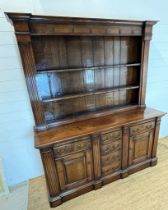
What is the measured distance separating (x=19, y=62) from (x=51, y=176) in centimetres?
134

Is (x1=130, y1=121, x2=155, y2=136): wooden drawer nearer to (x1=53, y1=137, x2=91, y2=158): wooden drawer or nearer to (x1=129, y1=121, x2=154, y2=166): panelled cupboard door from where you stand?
(x1=129, y1=121, x2=154, y2=166): panelled cupboard door

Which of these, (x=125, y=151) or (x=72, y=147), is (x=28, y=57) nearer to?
(x=72, y=147)

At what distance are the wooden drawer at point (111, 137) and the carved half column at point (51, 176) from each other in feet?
2.01

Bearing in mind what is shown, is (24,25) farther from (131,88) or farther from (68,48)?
(131,88)

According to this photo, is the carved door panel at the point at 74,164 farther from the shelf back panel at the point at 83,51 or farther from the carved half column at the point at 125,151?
the shelf back panel at the point at 83,51

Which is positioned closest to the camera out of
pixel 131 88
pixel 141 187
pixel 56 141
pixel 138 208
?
pixel 56 141

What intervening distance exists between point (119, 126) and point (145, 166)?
3.09 feet

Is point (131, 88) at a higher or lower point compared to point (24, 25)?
lower

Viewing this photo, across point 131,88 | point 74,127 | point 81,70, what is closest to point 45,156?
point 74,127

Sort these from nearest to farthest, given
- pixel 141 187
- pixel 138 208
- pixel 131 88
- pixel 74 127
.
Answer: pixel 138 208 → pixel 74 127 → pixel 141 187 → pixel 131 88

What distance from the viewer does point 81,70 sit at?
1.79 m

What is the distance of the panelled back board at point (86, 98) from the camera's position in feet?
4.90

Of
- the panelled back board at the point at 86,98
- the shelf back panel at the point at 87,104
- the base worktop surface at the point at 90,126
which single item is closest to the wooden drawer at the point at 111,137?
the panelled back board at the point at 86,98

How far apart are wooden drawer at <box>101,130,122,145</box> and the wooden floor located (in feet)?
2.18
